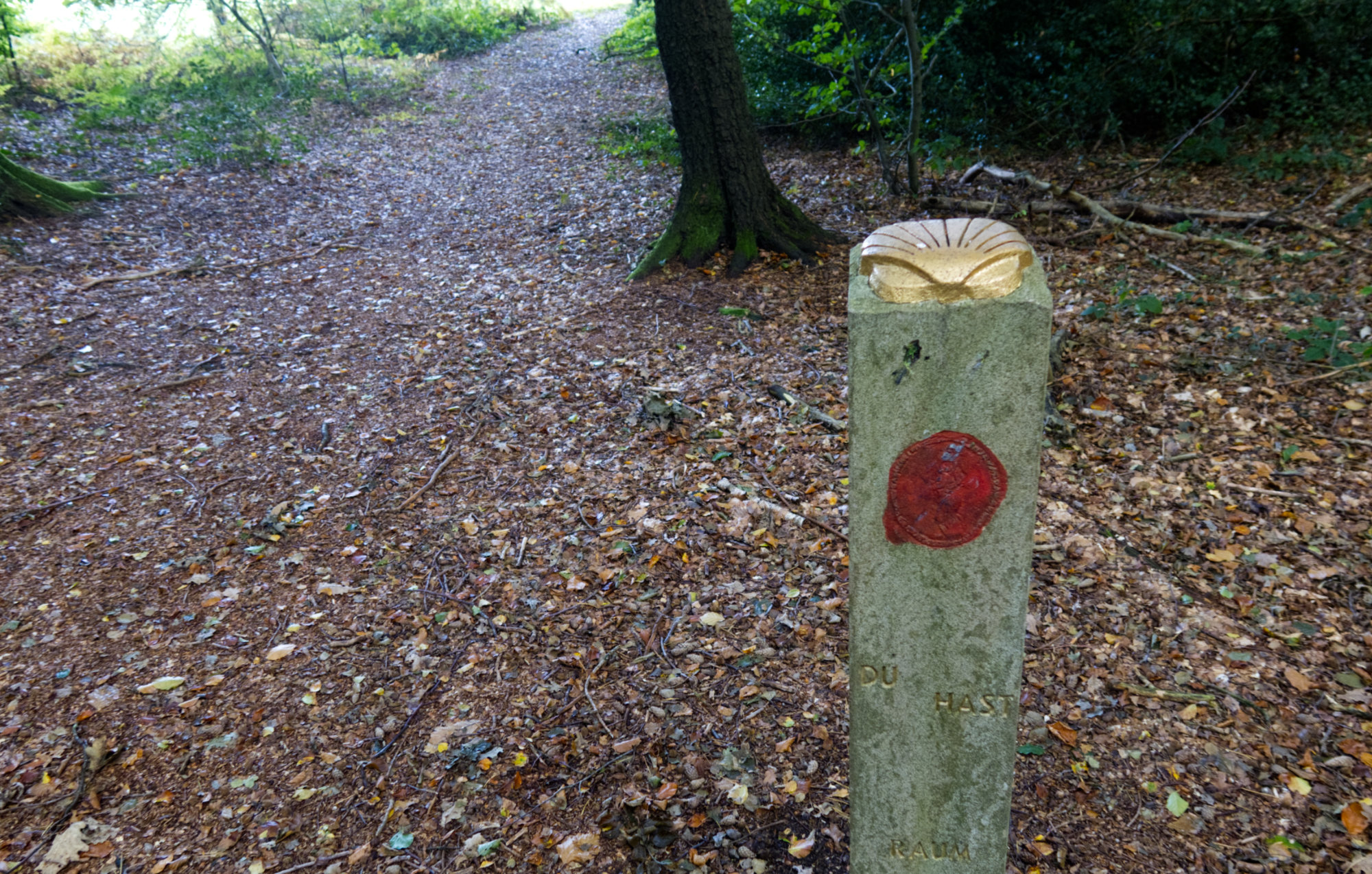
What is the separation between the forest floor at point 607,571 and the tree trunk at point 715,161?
366 mm

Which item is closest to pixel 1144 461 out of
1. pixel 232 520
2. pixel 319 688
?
pixel 319 688

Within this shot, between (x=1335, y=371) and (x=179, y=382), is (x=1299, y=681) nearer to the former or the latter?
(x=1335, y=371)

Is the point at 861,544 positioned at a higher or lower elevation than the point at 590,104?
lower

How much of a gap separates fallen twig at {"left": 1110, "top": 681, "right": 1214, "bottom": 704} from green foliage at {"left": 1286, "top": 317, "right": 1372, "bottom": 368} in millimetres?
2836

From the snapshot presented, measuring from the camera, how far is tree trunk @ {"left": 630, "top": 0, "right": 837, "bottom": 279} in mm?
6242

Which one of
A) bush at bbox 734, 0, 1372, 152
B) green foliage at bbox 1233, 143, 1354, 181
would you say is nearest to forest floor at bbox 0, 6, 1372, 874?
green foliage at bbox 1233, 143, 1354, 181

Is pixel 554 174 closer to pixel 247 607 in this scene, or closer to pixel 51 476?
pixel 51 476

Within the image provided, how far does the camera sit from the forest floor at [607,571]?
2.84m

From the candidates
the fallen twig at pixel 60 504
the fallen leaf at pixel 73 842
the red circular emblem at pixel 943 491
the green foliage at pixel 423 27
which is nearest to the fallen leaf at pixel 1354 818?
the red circular emblem at pixel 943 491

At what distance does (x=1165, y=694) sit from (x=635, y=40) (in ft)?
54.1

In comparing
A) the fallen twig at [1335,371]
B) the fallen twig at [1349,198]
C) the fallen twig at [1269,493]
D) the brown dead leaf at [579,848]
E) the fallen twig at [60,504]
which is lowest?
the brown dead leaf at [579,848]

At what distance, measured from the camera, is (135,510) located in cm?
454

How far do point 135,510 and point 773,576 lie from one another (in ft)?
13.3

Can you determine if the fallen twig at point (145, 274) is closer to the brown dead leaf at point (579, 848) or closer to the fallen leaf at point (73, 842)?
the fallen leaf at point (73, 842)
